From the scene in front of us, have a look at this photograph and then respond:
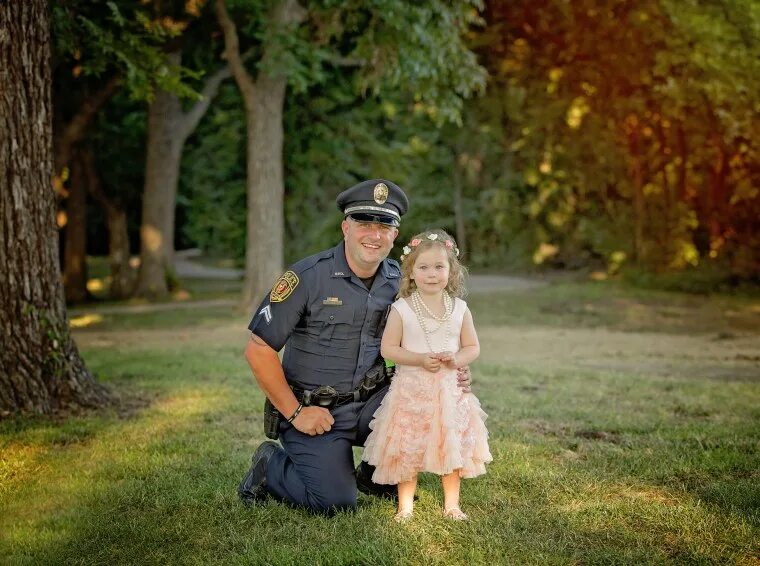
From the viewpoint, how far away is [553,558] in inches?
140

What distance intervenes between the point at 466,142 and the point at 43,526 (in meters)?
29.4

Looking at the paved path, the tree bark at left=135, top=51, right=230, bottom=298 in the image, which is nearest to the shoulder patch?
the paved path

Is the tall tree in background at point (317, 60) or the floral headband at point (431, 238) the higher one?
the tall tree in background at point (317, 60)

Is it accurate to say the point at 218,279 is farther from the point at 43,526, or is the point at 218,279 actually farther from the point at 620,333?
the point at 43,526

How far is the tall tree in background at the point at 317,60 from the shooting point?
508 inches

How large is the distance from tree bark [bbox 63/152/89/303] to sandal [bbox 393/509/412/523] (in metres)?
19.1

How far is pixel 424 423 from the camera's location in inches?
164

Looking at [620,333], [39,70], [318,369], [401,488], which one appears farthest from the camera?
[620,333]

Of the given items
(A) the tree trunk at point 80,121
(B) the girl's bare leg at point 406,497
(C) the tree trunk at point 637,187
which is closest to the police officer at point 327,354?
(B) the girl's bare leg at point 406,497

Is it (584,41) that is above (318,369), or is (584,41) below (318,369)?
above

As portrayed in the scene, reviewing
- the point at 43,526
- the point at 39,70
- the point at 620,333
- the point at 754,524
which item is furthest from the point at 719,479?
the point at 620,333

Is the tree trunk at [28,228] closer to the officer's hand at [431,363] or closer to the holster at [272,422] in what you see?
the holster at [272,422]

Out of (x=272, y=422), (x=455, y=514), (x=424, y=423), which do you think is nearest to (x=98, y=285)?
(x=272, y=422)

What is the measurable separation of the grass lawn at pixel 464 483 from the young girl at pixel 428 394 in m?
0.26
